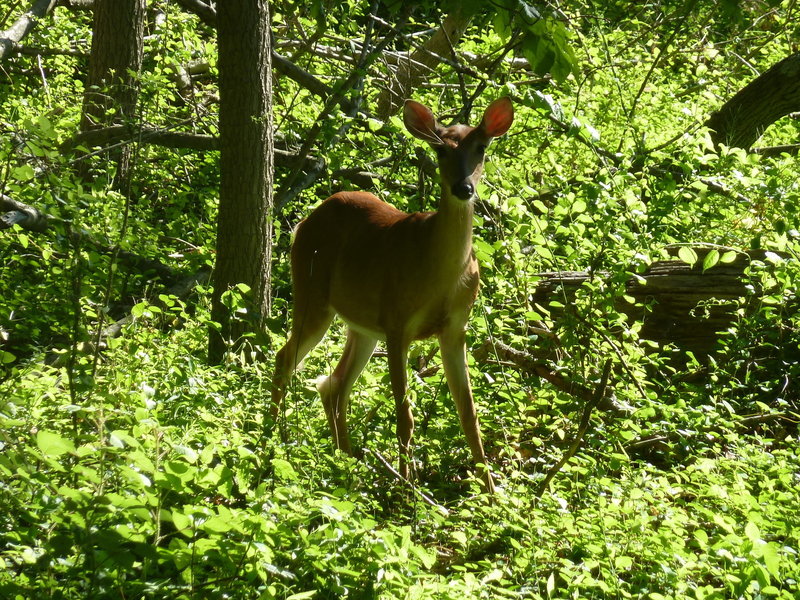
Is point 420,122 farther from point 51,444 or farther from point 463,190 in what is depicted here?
point 51,444

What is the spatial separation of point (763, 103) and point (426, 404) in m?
4.55

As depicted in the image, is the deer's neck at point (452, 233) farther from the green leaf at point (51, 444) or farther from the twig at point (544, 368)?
the green leaf at point (51, 444)

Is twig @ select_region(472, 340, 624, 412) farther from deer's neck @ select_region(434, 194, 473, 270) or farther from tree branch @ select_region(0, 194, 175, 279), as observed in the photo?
tree branch @ select_region(0, 194, 175, 279)

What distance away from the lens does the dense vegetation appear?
322 centimetres

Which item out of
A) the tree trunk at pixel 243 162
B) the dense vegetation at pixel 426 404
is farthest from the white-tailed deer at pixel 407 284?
the tree trunk at pixel 243 162

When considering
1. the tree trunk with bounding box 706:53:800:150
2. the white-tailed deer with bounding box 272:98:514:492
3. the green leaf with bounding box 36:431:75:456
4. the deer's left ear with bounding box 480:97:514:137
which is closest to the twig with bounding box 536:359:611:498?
the white-tailed deer with bounding box 272:98:514:492

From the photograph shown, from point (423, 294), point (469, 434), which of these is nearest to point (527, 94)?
point (423, 294)

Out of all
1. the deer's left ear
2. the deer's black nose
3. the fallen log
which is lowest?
the fallen log

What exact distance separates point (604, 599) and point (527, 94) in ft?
7.64

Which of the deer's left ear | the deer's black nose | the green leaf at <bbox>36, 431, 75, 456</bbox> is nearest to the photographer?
the green leaf at <bbox>36, 431, 75, 456</bbox>

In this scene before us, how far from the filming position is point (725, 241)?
7.21 meters

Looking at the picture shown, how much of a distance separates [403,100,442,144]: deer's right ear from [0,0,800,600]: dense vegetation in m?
0.47

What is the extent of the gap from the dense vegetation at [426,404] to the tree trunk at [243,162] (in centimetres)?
29

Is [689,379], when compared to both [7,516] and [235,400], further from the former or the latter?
[7,516]
